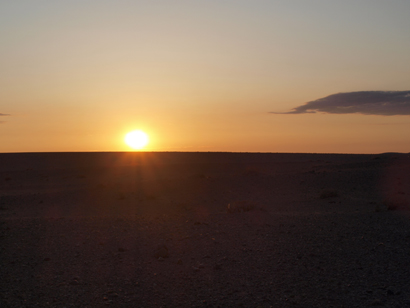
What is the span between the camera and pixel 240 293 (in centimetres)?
666

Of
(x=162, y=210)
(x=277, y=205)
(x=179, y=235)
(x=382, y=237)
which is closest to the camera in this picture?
(x=382, y=237)

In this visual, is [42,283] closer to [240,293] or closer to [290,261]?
[240,293]

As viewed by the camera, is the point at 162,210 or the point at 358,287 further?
the point at 162,210

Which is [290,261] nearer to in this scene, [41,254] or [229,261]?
[229,261]

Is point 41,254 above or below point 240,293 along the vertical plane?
above

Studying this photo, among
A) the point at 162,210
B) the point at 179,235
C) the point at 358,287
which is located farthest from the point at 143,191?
the point at 358,287

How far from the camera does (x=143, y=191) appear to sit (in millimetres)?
20750

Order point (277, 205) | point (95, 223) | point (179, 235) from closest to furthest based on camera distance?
point (179, 235), point (95, 223), point (277, 205)

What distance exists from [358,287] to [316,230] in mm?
3965

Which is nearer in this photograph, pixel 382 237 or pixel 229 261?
pixel 229 261

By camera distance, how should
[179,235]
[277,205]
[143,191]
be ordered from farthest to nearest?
[143,191]
[277,205]
[179,235]

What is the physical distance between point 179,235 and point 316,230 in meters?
3.79

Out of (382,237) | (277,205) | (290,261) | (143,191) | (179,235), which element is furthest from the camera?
(143,191)

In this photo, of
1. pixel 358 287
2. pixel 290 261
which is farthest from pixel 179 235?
pixel 358 287
